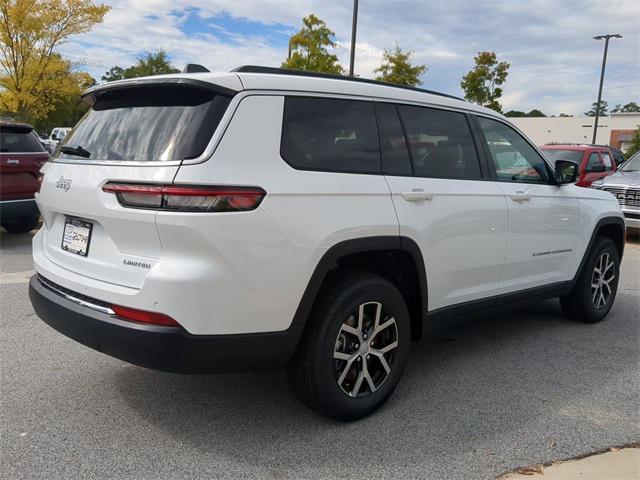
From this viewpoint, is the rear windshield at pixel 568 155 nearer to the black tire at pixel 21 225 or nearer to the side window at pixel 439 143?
the side window at pixel 439 143

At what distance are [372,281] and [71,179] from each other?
175 cm

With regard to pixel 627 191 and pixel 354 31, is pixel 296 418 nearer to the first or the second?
pixel 627 191

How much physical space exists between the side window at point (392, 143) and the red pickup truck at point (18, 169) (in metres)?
6.02

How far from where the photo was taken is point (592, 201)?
5.10 meters

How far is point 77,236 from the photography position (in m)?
3.06

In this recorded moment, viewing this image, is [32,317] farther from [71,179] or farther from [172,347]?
[172,347]

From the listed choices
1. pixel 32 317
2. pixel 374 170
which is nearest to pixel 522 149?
pixel 374 170

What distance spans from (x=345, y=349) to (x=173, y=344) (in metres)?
1.01

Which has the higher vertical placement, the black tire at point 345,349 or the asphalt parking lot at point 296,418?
the black tire at point 345,349

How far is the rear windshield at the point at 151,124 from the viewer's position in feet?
8.81

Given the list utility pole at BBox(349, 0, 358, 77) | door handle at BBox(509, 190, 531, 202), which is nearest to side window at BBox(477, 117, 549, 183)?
door handle at BBox(509, 190, 531, 202)

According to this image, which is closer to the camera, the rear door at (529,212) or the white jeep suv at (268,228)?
the white jeep suv at (268,228)

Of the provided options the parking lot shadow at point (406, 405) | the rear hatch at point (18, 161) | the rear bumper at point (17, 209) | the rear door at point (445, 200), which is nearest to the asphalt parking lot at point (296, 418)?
the parking lot shadow at point (406, 405)

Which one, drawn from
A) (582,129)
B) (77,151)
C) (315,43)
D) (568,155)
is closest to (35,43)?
(315,43)
